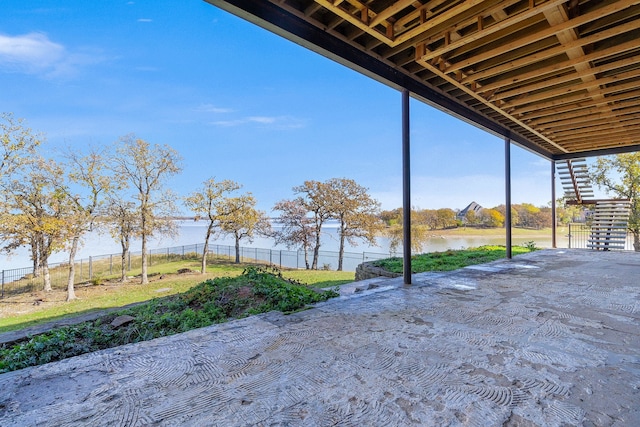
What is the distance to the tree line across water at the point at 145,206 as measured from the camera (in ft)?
26.3

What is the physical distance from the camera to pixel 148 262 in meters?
13.4

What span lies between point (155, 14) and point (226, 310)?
9940 millimetres

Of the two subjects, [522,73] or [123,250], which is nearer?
[522,73]

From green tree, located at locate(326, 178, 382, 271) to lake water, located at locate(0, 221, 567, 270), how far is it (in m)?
0.49

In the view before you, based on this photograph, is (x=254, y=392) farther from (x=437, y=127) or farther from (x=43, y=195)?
(x=437, y=127)

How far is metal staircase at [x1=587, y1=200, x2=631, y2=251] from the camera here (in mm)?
8375

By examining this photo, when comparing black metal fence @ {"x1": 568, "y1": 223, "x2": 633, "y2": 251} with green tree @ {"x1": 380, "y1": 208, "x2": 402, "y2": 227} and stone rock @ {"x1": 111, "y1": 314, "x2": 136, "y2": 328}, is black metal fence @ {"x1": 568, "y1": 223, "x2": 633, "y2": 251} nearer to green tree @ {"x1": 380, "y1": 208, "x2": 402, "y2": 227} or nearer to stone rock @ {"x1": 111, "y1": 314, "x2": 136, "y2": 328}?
green tree @ {"x1": 380, "y1": 208, "x2": 402, "y2": 227}

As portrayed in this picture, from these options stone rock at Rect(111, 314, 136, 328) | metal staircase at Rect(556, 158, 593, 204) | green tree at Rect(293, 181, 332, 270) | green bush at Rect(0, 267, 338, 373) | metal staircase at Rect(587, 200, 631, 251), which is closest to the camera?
green bush at Rect(0, 267, 338, 373)

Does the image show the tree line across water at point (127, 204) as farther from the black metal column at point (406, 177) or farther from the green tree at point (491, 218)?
the black metal column at point (406, 177)

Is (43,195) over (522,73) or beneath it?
beneath

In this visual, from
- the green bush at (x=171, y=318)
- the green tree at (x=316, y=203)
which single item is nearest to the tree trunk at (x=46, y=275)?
the green bush at (x=171, y=318)

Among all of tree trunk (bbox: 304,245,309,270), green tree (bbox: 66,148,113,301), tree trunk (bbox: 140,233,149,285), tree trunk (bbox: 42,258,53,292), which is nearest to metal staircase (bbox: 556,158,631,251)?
tree trunk (bbox: 304,245,309,270)

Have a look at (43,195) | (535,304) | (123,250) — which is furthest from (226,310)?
(123,250)

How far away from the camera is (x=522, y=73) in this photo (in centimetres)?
377
